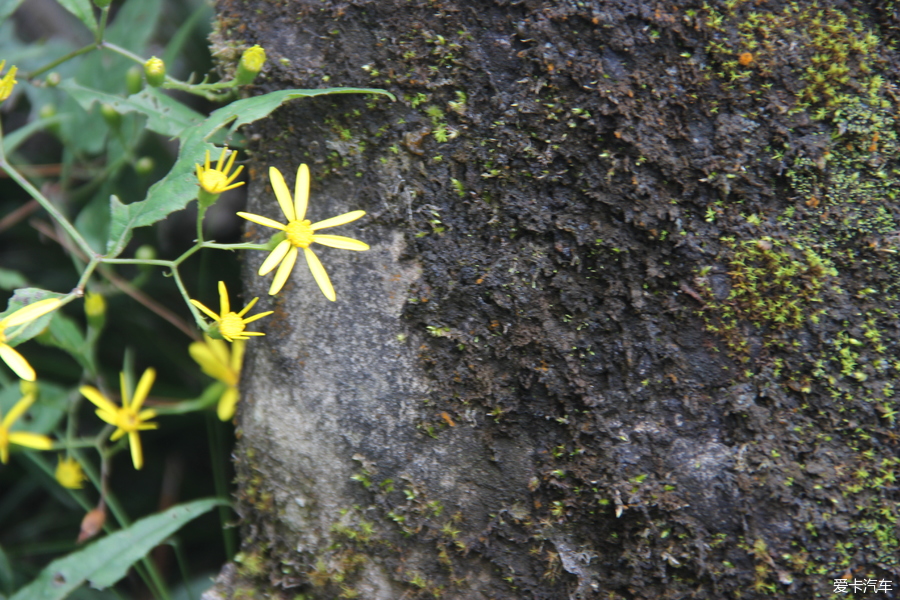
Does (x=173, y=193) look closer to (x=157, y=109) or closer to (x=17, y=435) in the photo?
(x=157, y=109)

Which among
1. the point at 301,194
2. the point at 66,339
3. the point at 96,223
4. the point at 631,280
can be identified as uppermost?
the point at 301,194

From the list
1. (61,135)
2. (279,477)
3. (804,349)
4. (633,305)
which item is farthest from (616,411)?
(61,135)

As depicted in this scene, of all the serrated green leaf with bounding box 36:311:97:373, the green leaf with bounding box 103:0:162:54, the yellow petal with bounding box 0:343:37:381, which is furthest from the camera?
the green leaf with bounding box 103:0:162:54

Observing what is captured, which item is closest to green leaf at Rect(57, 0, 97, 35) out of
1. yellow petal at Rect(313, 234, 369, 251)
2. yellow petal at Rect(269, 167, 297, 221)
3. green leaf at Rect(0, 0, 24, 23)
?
green leaf at Rect(0, 0, 24, 23)

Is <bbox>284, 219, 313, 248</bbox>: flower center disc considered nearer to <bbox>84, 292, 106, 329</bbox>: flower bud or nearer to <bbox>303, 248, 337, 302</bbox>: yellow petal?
<bbox>303, 248, 337, 302</bbox>: yellow petal

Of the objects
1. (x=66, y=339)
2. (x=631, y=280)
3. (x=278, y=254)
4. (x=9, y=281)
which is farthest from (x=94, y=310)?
(x=631, y=280)

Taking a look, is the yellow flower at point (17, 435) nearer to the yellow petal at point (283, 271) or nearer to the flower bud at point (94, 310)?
the flower bud at point (94, 310)
